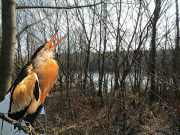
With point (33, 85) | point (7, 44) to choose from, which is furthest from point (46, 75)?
point (7, 44)

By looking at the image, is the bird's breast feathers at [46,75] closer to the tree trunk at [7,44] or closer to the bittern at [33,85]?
the bittern at [33,85]

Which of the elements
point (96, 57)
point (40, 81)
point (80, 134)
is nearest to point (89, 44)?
point (96, 57)

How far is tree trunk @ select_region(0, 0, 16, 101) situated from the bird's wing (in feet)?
0.23

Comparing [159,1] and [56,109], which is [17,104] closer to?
[159,1]

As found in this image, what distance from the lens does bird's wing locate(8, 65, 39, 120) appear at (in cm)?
129

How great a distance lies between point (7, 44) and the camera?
1235mm

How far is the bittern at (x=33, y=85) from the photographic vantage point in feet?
4.24

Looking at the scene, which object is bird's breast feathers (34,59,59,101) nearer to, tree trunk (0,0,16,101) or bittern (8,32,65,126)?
bittern (8,32,65,126)

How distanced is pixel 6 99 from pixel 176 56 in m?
11.0

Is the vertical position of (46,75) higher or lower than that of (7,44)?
lower

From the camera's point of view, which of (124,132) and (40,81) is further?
(124,132)

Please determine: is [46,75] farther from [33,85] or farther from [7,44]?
[7,44]

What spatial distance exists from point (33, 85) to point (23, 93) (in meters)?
0.05

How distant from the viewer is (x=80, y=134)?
7.54 metres
